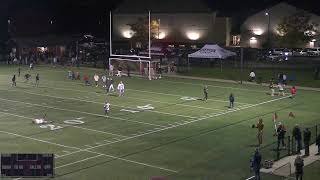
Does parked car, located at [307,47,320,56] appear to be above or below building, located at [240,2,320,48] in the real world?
below

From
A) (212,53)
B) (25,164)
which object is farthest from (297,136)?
(212,53)

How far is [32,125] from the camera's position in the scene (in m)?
32.9

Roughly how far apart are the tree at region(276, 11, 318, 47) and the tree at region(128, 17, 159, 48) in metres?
19.6

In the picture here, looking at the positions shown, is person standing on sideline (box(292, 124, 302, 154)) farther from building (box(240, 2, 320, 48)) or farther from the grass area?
building (box(240, 2, 320, 48))

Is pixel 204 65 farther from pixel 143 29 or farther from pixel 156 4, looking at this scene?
pixel 156 4

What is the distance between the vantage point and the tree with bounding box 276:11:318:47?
73.1 m

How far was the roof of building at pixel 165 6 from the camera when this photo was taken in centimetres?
9019


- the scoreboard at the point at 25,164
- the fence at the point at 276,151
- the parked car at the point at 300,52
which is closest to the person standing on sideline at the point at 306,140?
the fence at the point at 276,151

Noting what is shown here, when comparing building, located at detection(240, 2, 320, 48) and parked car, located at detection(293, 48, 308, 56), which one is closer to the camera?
parked car, located at detection(293, 48, 308, 56)

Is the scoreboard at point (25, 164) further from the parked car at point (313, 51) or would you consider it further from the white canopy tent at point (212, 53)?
the parked car at point (313, 51)

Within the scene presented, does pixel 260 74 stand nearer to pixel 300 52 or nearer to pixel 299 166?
pixel 300 52

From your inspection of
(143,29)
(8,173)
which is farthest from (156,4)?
(8,173)

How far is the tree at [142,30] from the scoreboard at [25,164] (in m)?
64.6

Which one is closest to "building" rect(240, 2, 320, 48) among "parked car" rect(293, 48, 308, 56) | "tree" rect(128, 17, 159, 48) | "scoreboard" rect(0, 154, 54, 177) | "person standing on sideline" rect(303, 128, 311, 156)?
"parked car" rect(293, 48, 308, 56)
